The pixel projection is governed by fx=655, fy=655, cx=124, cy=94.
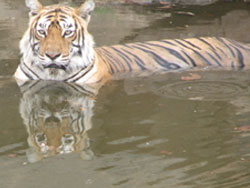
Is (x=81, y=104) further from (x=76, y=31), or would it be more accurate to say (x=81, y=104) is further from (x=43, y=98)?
(x=76, y=31)

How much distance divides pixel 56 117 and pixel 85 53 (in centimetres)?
135

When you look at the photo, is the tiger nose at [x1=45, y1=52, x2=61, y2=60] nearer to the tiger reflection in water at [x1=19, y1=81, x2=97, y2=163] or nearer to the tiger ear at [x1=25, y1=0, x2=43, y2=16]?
the tiger reflection in water at [x1=19, y1=81, x2=97, y2=163]

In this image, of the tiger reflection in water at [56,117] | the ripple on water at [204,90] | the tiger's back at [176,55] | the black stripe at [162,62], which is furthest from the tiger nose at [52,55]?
the black stripe at [162,62]

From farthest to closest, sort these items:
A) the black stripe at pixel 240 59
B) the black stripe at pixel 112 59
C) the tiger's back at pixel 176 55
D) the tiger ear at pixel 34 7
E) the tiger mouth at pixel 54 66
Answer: the black stripe at pixel 240 59
the tiger's back at pixel 176 55
the black stripe at pixel 112 59
the tiger ear at pixel 34 7
the tiger mouth at pixel 54 66

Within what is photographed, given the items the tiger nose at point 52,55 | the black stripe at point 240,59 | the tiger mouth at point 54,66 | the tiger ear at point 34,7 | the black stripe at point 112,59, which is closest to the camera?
the tiger nose at point 52,55

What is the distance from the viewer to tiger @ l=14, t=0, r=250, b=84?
260 inches

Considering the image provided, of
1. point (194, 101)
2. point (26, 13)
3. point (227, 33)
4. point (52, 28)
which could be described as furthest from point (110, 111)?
point (26, 13)

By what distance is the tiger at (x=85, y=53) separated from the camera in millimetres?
6598

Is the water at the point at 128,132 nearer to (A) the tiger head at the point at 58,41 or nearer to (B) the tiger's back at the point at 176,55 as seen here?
(A) the tiger head at the point at 58,41

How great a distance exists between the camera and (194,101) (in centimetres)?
595

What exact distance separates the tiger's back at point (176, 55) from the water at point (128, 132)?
34 centimetres

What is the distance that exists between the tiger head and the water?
7.2 inches

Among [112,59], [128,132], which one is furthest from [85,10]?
[128,132]

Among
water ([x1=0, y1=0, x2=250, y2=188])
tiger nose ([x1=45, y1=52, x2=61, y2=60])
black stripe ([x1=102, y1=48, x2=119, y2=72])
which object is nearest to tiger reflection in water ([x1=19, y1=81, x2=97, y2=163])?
water ([x1=0, y1=0, x2=250, y2=188])
